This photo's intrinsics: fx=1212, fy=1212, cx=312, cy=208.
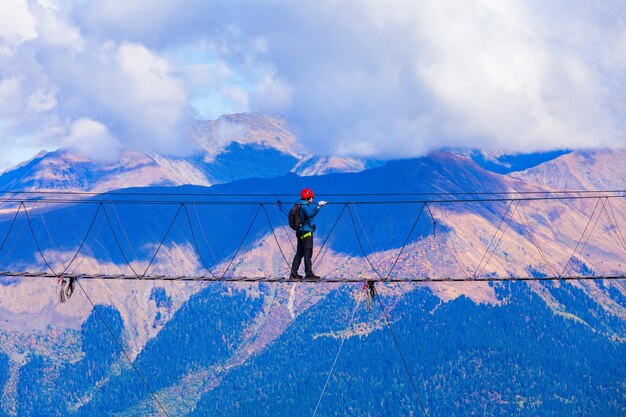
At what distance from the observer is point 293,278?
5228cm

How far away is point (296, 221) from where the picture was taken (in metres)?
52.2

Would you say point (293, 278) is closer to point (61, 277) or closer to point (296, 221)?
point (296, 221)

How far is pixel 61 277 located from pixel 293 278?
1051 cm

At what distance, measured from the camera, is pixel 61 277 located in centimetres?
5400

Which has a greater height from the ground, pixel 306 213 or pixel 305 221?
pixel 306 213

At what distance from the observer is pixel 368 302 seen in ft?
172

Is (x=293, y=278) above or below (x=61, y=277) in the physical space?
above

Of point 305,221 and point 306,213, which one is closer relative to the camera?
point 306,213

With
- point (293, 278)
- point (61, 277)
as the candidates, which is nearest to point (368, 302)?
point (293, 278)

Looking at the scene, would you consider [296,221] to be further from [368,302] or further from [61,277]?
[61,277]

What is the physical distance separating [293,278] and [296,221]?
8.08 feet

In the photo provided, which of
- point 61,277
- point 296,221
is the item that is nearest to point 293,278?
point 296,221

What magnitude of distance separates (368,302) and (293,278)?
11.2ft

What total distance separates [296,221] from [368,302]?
4.69m
